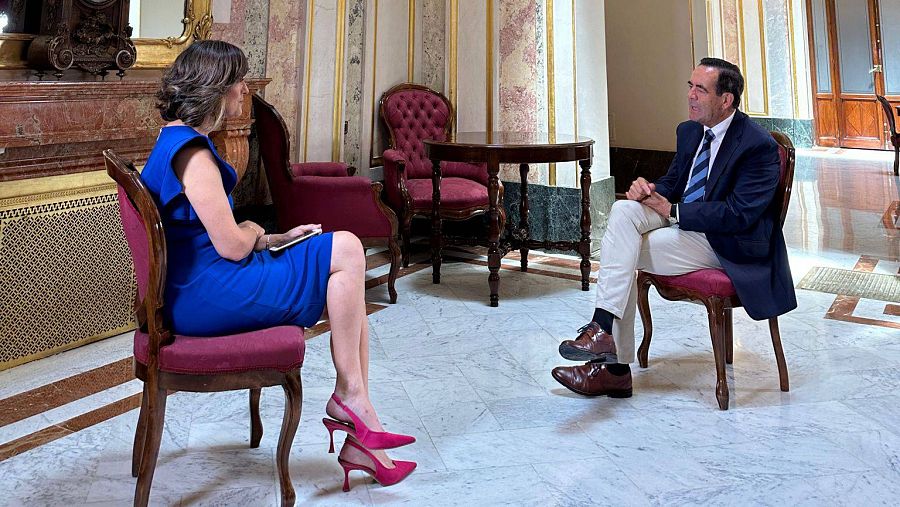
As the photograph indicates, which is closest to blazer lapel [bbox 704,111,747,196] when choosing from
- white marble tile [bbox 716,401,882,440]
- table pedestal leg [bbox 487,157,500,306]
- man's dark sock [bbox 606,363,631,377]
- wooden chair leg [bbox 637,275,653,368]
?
wooden chair leg [bbox 637,275,653,368]

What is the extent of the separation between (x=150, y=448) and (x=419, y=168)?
160 inches

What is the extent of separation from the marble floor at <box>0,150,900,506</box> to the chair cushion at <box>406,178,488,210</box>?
0.86 meters

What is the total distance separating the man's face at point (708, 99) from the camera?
320 centimetres

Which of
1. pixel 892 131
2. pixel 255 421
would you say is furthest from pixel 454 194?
pixel 892 131

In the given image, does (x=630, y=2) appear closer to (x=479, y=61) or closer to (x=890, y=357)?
(x=479, y=61)

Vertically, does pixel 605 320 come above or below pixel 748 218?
below

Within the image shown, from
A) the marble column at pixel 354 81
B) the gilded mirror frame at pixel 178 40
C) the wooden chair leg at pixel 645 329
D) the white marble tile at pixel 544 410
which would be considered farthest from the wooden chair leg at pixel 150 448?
the marble column at pixel 354 81

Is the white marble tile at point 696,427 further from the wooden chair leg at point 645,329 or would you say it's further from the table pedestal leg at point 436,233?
the table pedestal leg at point 436,233

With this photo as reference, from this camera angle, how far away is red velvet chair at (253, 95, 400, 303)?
15.5 feet

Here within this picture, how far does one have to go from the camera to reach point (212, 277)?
2314mm

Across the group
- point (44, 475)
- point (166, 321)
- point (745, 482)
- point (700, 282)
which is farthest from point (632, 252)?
point (44, 475)

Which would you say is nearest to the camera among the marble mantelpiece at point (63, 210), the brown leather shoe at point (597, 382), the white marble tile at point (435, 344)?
the brown leather shoe at point (597, 382)

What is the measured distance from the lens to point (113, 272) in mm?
4016

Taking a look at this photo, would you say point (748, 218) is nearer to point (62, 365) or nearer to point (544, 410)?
point (544, 410)
